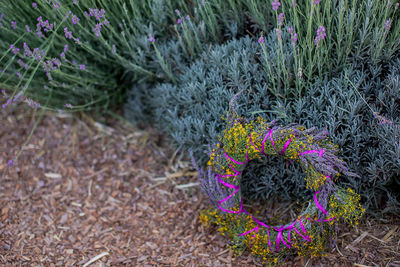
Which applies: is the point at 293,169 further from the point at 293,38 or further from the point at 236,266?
the point at 293,38

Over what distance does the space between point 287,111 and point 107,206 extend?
1510mm

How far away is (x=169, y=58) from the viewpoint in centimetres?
292

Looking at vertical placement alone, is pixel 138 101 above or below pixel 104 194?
above

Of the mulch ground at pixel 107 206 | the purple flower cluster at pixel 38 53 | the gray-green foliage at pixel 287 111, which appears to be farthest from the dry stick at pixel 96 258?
the purple flower cluster at pixel 38 53

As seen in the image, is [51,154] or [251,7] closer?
[251,7]

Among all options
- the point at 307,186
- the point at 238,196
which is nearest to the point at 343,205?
the point at 307,186

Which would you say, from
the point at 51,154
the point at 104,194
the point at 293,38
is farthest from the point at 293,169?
the point at 51,154

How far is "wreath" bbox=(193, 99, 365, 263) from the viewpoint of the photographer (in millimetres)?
2164

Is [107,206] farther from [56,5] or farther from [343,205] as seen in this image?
[343,205]

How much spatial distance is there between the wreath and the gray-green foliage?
0.44 feet

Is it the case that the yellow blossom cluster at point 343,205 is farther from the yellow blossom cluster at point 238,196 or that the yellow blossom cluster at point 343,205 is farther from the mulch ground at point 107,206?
the mulch ground at point 107,206

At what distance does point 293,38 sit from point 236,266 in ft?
4.65

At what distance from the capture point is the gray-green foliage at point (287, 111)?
89.7 inches

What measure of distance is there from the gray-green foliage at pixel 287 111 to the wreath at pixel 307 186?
0.44ft
